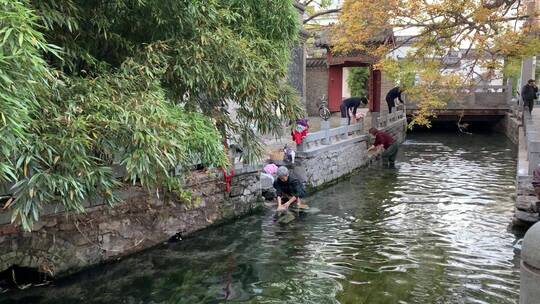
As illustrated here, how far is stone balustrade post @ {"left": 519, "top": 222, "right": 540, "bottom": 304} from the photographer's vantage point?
3.18 metres

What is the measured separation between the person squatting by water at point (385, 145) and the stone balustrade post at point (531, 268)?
1353 centimetres

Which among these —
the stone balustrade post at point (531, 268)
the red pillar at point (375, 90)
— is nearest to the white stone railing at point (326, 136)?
the red pillar at point (375, 90)

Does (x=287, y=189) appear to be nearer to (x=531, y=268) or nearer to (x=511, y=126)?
(x=531, y=268)

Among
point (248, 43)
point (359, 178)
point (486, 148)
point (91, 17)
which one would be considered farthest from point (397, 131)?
point (91, 17)

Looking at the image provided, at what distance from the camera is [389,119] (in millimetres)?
20766

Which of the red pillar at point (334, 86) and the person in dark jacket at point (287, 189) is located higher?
the red pillar at point (334, 86)

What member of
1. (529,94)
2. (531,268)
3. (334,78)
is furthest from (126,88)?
(334,78)

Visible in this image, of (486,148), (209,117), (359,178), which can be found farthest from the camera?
(486,148)

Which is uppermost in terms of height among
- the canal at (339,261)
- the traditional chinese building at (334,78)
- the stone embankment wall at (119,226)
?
the traditional chinese building at (334,78)

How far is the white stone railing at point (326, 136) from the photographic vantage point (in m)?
13.0

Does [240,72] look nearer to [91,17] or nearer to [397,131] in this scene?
[91,17]

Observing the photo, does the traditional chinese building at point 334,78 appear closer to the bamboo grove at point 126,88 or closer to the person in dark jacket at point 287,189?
the person in dark jacket at point 287,189

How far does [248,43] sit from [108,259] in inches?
151

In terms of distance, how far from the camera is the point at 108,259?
24.9ft
